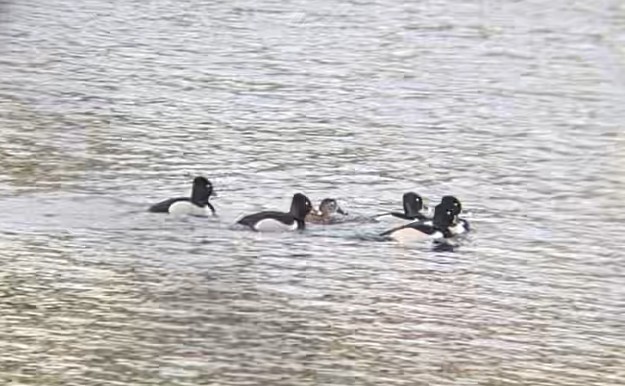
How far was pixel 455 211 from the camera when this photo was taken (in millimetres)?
8914

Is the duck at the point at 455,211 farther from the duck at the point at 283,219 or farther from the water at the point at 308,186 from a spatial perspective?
the duck at the point at 283,219

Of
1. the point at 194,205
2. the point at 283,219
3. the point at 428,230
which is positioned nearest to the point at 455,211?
the point at 428,230

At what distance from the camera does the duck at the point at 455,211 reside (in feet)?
28.9

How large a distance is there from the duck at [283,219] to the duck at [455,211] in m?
0.67

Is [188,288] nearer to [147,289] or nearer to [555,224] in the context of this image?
[147,289]

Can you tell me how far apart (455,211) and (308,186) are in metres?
1.19

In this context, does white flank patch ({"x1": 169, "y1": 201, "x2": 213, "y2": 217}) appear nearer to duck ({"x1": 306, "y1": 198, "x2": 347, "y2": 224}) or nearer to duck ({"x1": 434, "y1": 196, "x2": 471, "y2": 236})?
duck ({"x1": 306, "y1": 198, "x2": 347, "y2": 224})

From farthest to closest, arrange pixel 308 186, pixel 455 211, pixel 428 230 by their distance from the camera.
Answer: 1. pixel 308 186
2. pixel 455 211
3. pixel 428 230

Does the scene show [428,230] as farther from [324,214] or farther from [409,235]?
[324,214]

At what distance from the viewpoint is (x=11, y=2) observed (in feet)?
52.7

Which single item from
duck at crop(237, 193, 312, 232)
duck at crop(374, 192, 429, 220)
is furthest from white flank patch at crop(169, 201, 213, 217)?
duck at crop(374, 192, 429, 220)

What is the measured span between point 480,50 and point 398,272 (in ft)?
19.9

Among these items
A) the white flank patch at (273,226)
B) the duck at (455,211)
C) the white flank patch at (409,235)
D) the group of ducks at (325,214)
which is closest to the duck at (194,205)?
Result: the group of ducks at (325,214)

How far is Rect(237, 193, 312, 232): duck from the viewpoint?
348 inches
